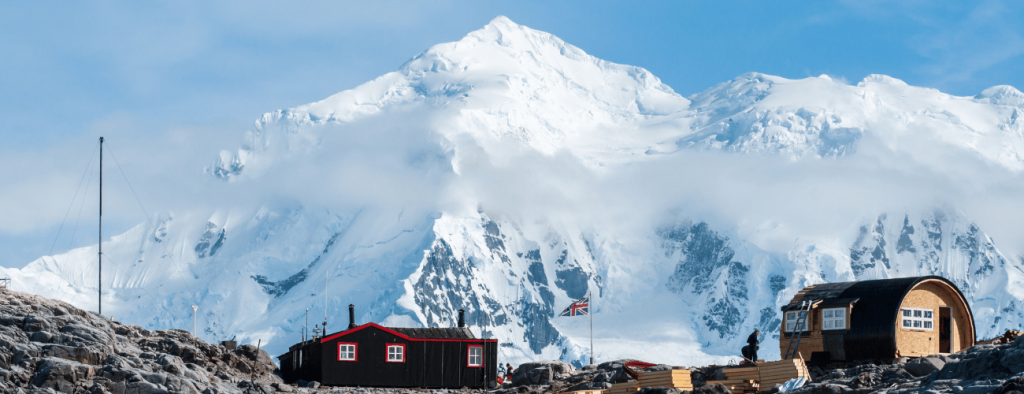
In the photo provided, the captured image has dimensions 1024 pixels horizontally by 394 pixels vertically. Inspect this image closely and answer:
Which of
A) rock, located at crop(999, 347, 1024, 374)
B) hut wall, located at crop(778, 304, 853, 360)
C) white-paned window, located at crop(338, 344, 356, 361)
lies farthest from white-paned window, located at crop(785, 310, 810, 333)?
white-paned window, located at crop(338, 344, 356, 361)

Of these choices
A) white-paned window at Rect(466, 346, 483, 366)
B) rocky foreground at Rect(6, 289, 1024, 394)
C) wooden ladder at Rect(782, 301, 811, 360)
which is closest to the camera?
rocky foreground at Rect(6, 289, 1024, 394)

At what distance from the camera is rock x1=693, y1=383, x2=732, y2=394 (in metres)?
39.7

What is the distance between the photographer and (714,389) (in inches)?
1575

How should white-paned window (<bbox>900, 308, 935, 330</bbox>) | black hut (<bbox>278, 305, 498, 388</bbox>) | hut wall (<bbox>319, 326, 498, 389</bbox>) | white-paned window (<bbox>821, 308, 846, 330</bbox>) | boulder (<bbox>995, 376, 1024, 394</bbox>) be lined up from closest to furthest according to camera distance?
boulder (<bbox>995, 376, 1024, 394</bbox>)
white-paned window (<bbox>900, 308, 935, 330</bbox>)
white-paned window (<bbox>821, 308, 846, 330</bbox>)
black hut (<bbox>278, 305, 498, 388</bbox>)
hut wall (<bbox>319, 326, 498, 389</bbox>)

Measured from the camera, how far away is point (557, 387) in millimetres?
52969

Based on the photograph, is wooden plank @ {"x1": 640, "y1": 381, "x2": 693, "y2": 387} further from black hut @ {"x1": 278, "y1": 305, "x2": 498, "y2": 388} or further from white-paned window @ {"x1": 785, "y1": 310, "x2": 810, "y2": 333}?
black hut @ {"x1": 278, "y1": 305, "x2": 498, "y2": 388}

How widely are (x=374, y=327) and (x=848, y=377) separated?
1146 inches

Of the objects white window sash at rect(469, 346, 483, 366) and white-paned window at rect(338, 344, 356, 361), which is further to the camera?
white window sash at rect(469, 346, 483, 366)

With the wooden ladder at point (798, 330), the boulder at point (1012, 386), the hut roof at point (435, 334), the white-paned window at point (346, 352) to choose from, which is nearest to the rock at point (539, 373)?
the hut roof at point (435, 334)

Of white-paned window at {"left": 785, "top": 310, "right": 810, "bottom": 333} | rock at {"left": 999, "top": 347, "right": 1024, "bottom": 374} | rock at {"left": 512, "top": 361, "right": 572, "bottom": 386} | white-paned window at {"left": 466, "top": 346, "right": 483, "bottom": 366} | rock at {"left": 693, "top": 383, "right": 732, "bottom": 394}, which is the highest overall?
white-paned window at {"left": 785, "top": 310, "right": 810, "bottom": 333}

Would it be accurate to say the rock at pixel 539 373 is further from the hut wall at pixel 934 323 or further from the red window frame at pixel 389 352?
the hut wall at pixel 934 323

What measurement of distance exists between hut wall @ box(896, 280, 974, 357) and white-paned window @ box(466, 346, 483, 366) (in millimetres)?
23859

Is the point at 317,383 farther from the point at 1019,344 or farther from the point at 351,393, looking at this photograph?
the point at 1019,344

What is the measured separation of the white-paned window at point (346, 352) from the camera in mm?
62125
